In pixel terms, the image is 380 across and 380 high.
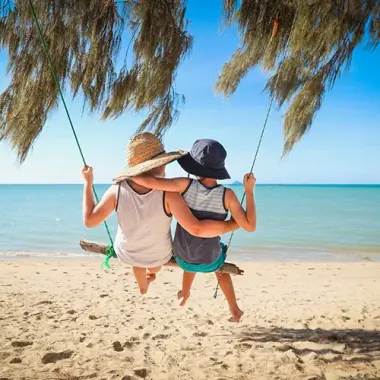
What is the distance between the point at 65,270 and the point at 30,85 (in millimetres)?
5928

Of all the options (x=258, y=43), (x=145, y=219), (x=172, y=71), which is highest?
(x=258, y=43)

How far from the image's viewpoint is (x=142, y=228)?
7.48 ft

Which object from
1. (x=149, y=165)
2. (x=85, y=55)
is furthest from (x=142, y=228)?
(x=85, y=55)

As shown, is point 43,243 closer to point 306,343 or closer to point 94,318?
point 94,318

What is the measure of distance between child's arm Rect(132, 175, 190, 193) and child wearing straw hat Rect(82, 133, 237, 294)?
0.04 m

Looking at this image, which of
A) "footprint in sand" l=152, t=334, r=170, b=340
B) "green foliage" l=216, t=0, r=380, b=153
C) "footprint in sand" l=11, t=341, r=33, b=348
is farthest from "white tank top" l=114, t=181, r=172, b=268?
"footprint in sand" l=11, t=341, r=33, b=348

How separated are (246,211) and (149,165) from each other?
567 mm

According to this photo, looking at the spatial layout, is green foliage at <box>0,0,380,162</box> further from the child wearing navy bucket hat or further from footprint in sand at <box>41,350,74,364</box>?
footprint in sand at <box>41,350,74,364</box>

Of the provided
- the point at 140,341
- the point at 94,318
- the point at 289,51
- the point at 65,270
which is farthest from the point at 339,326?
the point at 65,270

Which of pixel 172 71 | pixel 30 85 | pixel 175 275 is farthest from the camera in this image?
pixel 175 275

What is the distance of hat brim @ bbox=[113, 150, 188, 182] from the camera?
2101 mm

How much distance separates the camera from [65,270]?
26.2 ft

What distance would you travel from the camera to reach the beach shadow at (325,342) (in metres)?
3.56

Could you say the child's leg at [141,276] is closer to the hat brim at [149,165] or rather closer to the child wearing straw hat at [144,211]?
the child wearing straw hat at [144,211]
